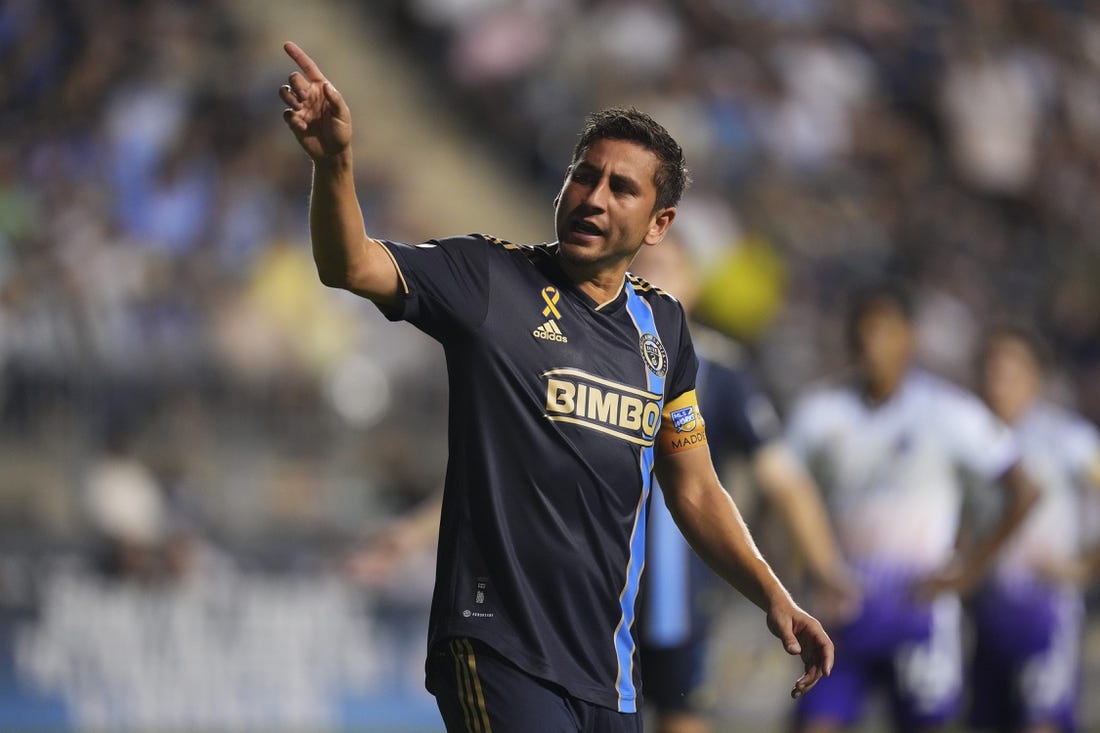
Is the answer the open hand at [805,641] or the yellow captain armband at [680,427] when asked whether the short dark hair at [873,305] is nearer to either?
the yellow captain armband at [680,427]

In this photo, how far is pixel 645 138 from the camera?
158 inches

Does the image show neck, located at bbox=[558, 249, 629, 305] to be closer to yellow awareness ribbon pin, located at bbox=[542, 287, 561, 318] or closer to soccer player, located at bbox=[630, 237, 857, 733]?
yellow awareness ribbon pin, located at bbox=[542, 287, 561, 318]

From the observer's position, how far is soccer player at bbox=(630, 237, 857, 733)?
6617 millimetres

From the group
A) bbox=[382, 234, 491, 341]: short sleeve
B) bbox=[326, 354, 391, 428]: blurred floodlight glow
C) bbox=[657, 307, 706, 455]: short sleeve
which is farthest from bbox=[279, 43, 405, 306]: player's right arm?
bbox=[326, 354, 391, 428]: blurred floodlight glow

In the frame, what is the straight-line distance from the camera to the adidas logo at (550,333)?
3895mm

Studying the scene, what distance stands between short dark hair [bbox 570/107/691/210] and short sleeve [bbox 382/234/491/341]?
40cm

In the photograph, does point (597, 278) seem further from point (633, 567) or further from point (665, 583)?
point (665, 583)

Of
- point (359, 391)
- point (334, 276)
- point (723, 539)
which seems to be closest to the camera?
point (334, 276)

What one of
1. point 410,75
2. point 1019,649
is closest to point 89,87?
point 410,75

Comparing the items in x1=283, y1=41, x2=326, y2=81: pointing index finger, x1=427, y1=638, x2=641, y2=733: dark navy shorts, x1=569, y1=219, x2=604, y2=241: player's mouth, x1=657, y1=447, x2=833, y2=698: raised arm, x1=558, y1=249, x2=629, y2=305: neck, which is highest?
x1=283, y1=41, x2=326, y2=81: pointing index finger

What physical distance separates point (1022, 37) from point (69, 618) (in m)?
10.9

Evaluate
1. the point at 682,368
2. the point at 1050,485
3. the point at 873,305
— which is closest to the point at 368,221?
Result: the point at 873,305

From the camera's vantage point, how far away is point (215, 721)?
997cm

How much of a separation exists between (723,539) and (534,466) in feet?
2.15
